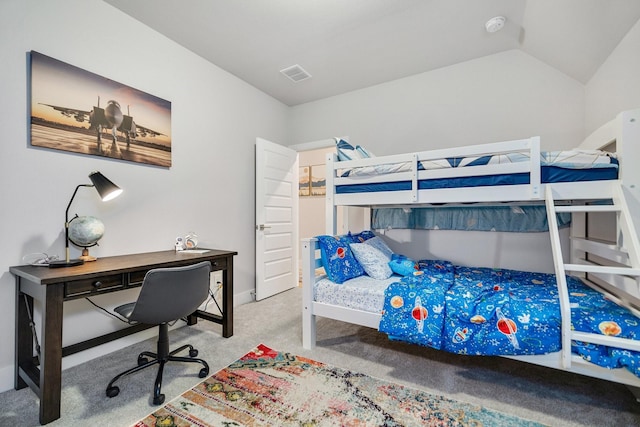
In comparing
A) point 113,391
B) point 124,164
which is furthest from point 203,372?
point 124,164

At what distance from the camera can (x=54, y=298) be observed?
4.81ft

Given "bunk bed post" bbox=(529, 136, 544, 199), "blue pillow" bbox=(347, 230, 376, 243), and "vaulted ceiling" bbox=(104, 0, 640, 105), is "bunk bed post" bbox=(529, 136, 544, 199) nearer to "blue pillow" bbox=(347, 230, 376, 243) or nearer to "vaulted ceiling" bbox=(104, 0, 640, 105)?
"vaulted ceiling" bbox=(104, 0, 640, 105)

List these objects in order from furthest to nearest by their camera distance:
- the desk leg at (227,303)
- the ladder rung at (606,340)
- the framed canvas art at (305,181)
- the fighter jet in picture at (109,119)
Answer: the framed canvas art at (305,181) → the desk leg at (227,303) → the fighter jet in picture at (109,119) → the ladder rung at (606,340)

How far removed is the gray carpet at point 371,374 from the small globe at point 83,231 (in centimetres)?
87

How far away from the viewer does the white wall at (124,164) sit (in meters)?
1.74

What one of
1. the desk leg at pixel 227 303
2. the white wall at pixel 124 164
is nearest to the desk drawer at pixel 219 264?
the desk leg at pixel 227 303

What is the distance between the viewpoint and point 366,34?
2578mm

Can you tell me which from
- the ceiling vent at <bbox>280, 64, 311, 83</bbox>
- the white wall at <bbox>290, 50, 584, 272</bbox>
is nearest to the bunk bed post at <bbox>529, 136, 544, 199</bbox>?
the white wall at <bbox>290, 50, 584, 272</bbox>

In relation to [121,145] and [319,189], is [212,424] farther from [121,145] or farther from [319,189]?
[319,189]

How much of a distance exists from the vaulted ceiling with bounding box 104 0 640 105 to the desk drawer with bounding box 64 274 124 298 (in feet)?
6.70

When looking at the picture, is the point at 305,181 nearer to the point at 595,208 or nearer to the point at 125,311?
the point at 125,311

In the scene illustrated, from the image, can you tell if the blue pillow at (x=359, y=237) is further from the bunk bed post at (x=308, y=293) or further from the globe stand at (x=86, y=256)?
the globe stand at (x=86, y=256)

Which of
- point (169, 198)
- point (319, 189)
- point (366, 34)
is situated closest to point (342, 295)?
point (169, 198)

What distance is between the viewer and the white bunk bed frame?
54.6 inches
